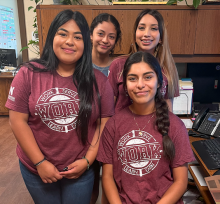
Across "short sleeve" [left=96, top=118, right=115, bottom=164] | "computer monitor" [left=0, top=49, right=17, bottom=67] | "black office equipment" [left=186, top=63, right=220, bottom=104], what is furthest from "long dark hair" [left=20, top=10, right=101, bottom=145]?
"computer monitor" [left=0, top=49, right=17, bottom=67]

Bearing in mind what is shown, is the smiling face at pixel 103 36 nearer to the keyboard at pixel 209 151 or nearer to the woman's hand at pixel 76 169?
the woman's hand at pixel 76 169

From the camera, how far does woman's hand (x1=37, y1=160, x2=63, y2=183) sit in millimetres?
948

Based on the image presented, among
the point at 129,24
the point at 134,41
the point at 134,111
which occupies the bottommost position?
the point at 134,111

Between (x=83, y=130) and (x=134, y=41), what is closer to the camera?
(x=83, y=130)

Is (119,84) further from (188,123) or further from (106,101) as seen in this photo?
(188,123)

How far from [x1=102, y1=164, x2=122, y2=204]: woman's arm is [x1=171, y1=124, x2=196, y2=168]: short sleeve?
310 millimetres

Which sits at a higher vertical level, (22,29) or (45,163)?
(22,29)

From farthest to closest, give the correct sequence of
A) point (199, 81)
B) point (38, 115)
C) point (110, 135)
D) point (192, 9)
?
point (199, 81) < point (192, 9) < point (110, 135) < point (38, 115)

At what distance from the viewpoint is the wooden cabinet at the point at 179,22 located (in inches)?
70.0

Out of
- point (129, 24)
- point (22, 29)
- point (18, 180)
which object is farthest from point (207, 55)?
point (22, 29)

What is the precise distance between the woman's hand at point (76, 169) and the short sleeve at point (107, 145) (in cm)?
9

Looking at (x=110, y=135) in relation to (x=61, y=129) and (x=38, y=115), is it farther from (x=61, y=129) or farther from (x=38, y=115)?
(x=38, y=115)

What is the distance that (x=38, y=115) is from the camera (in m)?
0.93

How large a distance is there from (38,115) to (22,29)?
3.24m
